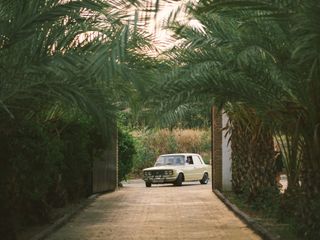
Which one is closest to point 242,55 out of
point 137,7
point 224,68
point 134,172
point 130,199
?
point 224,68

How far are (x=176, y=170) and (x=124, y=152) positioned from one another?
2.91m

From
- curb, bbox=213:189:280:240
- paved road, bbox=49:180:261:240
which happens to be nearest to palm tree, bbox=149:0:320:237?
curb, bbox=213:189:280:240

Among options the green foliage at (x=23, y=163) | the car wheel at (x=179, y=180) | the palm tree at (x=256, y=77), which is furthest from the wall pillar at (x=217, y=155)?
the palm tree at (x=256, y=77)

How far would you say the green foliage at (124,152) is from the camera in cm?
3228

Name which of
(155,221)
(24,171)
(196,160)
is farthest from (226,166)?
(24,171)

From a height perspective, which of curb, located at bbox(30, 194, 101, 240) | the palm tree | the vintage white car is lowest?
curb, located at bbox(30, 194, 101, 240)

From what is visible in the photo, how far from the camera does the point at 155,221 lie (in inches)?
621

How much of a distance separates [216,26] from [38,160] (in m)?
3.81

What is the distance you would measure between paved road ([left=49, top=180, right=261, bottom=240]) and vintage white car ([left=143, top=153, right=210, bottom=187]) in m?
10.9

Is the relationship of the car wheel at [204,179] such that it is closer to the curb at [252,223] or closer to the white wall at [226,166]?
the white wall at [226,166]

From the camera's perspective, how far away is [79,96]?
863 cm

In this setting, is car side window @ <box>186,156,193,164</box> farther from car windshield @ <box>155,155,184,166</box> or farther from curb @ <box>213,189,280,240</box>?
curb @ <box>213,189,280,240</box>

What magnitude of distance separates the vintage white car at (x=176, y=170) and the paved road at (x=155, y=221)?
427 inches

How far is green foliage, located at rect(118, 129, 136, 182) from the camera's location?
32.3 meters
